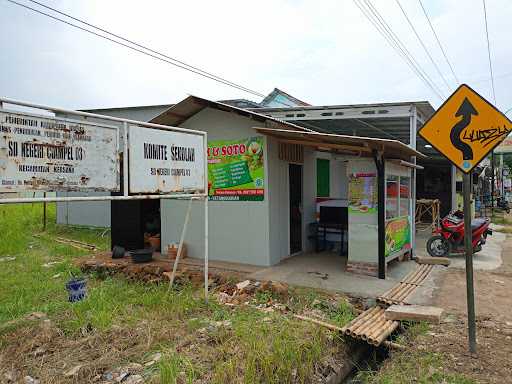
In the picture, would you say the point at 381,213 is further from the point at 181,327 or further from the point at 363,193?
the point at 181,327

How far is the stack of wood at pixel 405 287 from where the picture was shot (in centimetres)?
562

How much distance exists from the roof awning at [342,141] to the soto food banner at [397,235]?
Answer: 4.30ft

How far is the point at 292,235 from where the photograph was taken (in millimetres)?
8812

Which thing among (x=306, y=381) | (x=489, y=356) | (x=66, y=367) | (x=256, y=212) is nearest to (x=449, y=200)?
(x=256, y=212)

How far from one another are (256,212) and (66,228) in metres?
10.6

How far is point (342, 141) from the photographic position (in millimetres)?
6594

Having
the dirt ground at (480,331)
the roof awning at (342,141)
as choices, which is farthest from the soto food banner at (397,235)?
the roof awning at (342,141)

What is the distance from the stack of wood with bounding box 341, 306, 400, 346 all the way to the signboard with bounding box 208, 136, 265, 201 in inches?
129

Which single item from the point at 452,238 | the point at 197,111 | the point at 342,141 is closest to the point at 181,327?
the point at 342,141

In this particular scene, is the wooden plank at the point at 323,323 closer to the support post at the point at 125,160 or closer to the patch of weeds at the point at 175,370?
the patch of weeds at the point at 175,370

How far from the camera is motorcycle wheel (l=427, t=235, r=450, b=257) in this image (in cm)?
903

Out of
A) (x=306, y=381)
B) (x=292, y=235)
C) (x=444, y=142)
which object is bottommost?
(x=306, y=381)

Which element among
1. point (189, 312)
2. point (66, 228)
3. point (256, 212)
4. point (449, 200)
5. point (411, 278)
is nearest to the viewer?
point (189, 312)

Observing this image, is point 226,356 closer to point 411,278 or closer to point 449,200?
point 411,278
